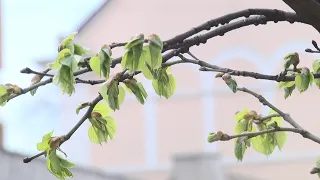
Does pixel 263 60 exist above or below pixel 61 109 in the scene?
above

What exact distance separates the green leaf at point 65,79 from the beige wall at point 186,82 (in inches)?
257

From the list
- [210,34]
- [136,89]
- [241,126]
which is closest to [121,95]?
[136,89]

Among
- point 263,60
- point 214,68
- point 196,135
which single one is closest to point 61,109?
point 196,135

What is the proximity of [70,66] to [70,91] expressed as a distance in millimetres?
35

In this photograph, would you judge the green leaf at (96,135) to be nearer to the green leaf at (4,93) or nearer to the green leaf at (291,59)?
the green leaf at (4,93)

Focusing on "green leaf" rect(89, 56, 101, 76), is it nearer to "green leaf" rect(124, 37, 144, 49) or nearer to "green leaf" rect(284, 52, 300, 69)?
"green leaf" rect(124, 37, 144, 49)

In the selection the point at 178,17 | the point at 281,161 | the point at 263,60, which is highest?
the point at 178,17

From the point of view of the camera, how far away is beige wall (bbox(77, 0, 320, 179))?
7.32 meters

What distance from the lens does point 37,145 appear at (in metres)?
0.79

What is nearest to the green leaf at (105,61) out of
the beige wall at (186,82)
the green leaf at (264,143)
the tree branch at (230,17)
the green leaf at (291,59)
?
the tree branch at (230,17)

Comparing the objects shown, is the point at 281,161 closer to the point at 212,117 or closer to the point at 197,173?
the point at 212,117

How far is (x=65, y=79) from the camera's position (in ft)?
2.23

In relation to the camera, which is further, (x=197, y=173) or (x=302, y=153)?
(x=302, y=153)

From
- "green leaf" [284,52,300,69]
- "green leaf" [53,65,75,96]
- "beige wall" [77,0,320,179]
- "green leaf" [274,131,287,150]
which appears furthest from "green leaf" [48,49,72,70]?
"beige wall" [77,0,320,179]
